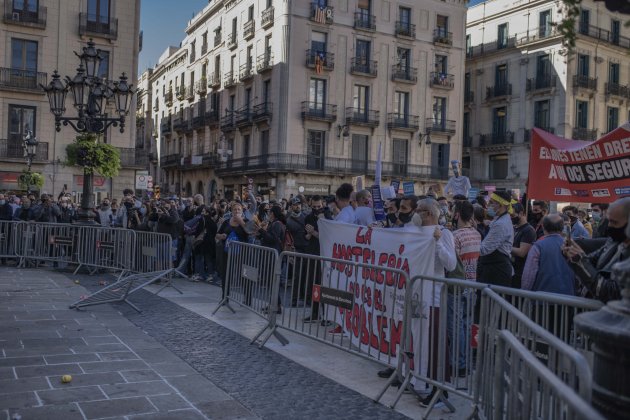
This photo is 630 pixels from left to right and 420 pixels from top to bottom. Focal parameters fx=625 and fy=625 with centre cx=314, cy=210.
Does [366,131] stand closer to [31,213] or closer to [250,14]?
[250,14]

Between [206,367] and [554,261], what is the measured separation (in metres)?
3.75

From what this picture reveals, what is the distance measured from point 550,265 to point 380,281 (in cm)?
193

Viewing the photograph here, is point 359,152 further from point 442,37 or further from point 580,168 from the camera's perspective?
point 580,168

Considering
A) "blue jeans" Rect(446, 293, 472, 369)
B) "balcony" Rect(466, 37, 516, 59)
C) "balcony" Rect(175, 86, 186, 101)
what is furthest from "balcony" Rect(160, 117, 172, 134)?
"blue jeans" Rect(446, 293, 472, 369)

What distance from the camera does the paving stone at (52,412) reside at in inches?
184

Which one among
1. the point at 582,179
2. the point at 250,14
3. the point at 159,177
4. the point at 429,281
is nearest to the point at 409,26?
the point at 250,14

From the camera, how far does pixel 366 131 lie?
40.1 m

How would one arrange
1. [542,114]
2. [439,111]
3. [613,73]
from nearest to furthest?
[542,114] < [439,111] < [613,73]

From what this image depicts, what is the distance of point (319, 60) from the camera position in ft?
124

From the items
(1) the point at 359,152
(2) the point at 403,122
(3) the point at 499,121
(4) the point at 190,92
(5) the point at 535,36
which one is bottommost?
(1) the point at 359,152

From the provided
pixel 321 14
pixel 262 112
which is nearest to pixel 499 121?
pixel 321 14

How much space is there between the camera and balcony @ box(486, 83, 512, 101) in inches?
1743

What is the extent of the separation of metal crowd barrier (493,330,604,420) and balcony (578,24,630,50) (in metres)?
43.5

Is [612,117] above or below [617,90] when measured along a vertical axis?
below
